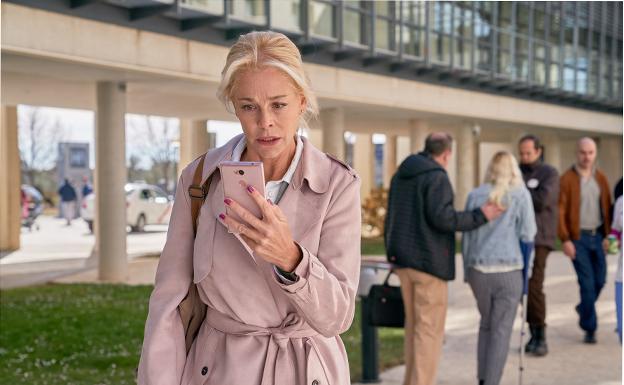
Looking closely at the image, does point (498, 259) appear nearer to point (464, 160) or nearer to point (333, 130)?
point (333, 130)

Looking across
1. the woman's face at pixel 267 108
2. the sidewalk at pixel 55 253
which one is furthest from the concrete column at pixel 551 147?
the woman's face at pixel 267 108

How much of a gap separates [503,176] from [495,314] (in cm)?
113

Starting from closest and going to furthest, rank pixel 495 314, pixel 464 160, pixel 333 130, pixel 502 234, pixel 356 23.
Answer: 1. pixel 495 314
2. pixel 502 234
3. pixel 356 23
4. pixel 333 130
5. pixel 464 160

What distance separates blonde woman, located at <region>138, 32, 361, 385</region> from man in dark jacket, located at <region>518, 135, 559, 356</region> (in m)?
7.03

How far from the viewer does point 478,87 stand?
29.0m

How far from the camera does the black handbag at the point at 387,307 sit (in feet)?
25.1

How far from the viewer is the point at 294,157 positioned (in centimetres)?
256

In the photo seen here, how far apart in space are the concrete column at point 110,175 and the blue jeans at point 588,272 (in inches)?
407

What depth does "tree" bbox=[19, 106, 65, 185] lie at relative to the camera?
241 ft

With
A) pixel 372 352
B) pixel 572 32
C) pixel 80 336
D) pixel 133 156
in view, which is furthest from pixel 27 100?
pixel 133 156

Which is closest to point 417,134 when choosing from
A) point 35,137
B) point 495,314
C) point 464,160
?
point 464,160

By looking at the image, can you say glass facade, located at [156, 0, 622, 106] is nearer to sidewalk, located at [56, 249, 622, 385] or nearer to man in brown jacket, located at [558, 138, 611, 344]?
sidewalk, located at [56, 249, 622, 385]

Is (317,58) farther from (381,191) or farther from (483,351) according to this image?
(483,351)

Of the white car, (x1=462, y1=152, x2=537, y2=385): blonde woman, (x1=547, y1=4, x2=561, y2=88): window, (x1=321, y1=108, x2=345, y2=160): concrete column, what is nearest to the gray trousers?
(x1=462, y1=152, x2=537, y2=385): blonde woman
